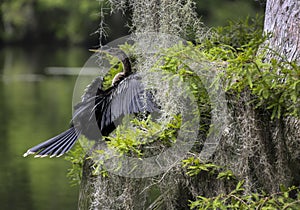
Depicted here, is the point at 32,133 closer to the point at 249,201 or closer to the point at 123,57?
the point at 123,57

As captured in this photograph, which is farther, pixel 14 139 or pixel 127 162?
pixel 14 139

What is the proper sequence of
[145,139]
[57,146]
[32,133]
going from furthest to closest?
[32,133], [57,146], [145,139]

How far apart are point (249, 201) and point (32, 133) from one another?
18.9ft

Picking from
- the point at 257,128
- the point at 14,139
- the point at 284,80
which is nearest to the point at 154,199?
the point at 257,128

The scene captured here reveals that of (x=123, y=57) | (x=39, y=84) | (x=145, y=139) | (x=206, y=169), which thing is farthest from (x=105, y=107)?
(x=39, y=84)

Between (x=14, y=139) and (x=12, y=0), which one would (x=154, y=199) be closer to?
(x=14, y=139)

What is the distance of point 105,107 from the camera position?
3.15 m

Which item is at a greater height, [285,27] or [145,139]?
[285,27]

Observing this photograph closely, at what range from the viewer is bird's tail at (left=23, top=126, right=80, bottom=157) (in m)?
3.22

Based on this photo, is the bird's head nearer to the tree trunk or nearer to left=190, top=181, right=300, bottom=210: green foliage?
the tree trunk

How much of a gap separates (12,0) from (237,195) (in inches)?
954

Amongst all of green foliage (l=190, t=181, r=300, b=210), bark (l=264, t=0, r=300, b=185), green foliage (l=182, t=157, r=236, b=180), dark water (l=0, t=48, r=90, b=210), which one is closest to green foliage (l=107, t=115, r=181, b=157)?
green foliage (l=182, t=157, r=236, b=180)

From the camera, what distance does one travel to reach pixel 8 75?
15.0m

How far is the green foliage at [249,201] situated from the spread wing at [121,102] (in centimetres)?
55
